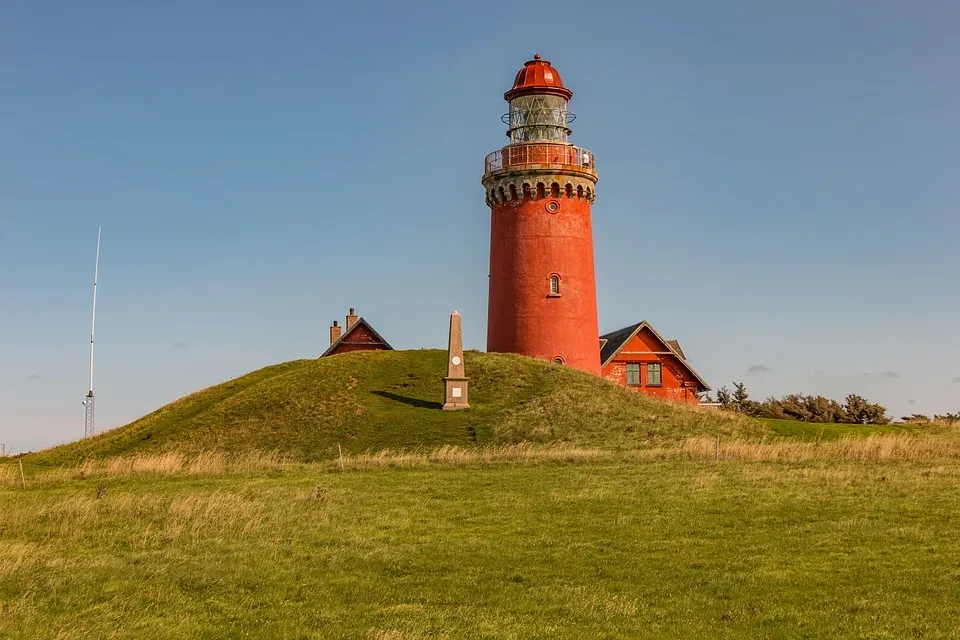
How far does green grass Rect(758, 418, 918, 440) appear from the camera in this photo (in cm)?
3909

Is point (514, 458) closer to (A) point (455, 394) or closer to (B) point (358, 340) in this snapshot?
(A) point (455, 394)

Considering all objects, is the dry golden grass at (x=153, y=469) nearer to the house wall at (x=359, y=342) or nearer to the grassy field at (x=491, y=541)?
the grassy field at (x=491, y=541)

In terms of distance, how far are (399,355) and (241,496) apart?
26.3m

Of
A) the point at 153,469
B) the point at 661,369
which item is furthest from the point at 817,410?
the point at 153,469

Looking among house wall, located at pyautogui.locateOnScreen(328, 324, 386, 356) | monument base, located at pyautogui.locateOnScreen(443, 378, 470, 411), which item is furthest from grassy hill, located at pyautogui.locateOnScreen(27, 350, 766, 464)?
house wall, located at pyautogui.locateOnScreen(328, 324, 386, 356)

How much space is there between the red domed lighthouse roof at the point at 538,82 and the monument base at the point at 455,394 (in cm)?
1700

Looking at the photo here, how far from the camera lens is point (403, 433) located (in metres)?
35.7

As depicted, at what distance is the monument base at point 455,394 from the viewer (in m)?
38.8

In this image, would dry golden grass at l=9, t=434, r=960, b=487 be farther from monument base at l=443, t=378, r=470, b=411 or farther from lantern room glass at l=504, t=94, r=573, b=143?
lantern room glass at l=504, t=94, r=573, b=143

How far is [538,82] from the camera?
48.5 meters

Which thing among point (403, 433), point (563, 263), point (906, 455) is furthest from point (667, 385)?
point (906, 455)

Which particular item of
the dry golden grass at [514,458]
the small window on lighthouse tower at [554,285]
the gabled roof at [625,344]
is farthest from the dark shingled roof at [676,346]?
the dry golden grass at [514,458]

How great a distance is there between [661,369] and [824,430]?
14175mm

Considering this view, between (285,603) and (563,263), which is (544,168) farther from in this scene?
(285,603)
